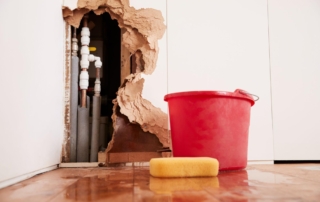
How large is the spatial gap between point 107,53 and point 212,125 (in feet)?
4.97

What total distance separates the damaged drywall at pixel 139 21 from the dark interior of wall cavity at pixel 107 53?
634 millimetres

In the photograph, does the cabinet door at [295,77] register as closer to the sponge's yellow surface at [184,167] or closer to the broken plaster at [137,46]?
the broken plaster at [137,46]

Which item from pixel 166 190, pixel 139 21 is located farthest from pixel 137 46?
pixel 166 190

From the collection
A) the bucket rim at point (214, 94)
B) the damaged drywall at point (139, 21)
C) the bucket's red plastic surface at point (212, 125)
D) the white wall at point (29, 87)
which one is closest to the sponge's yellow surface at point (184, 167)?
the bucket's red plastic surface at point (212, 125)

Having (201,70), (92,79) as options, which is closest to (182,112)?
(201,70)

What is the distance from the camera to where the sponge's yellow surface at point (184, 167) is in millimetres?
1015

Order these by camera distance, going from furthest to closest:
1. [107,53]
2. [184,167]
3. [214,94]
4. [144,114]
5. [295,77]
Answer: [107,53]
[295,77]
[144,114]
[214,94]
[184,167]

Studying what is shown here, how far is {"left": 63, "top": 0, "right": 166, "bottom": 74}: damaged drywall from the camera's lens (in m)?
1.66

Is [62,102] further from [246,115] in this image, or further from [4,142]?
[246,115]

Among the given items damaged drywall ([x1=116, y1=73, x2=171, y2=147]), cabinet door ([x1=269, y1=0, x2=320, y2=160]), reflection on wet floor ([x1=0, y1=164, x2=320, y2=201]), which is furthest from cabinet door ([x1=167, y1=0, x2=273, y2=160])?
reflection on wet floor ([x1=0, y1=164, x2=320, y2=201])

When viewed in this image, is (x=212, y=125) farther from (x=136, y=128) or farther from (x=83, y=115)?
(x=83, y=115)

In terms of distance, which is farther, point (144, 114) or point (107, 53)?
point (107, 53)

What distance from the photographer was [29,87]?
1080mm

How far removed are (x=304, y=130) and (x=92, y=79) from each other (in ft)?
4.97
